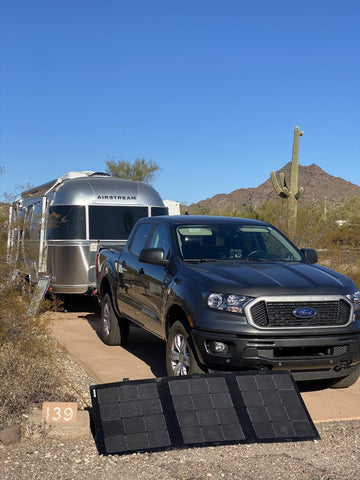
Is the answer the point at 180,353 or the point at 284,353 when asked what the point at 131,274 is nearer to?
the point at 180,353

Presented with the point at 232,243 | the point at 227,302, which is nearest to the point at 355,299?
the point at 227,302

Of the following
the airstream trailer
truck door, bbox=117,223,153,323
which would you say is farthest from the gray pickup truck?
the airstream trailer

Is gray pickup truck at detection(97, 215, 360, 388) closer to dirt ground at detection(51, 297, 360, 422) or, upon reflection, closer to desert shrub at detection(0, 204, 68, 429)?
dirt ground at detection(51, 297, 360, 422)

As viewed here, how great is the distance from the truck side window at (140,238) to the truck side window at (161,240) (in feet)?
0.95

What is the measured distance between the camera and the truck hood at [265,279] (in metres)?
6.28

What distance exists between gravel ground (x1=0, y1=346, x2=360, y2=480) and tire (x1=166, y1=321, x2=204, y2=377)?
4.08 feet

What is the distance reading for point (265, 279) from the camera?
6.49 meters

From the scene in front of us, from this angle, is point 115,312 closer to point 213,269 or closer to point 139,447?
point 213,269

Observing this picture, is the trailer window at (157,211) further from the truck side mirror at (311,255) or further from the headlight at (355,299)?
the headlight at (355,299)

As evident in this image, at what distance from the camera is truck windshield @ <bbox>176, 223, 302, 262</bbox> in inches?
299

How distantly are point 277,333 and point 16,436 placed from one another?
2419mm

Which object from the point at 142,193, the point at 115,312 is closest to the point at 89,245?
the point at 142,193

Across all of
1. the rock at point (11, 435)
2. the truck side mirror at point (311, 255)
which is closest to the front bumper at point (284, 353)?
the truck side mirror at point (311, 255)

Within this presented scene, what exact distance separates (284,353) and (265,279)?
743 mm
